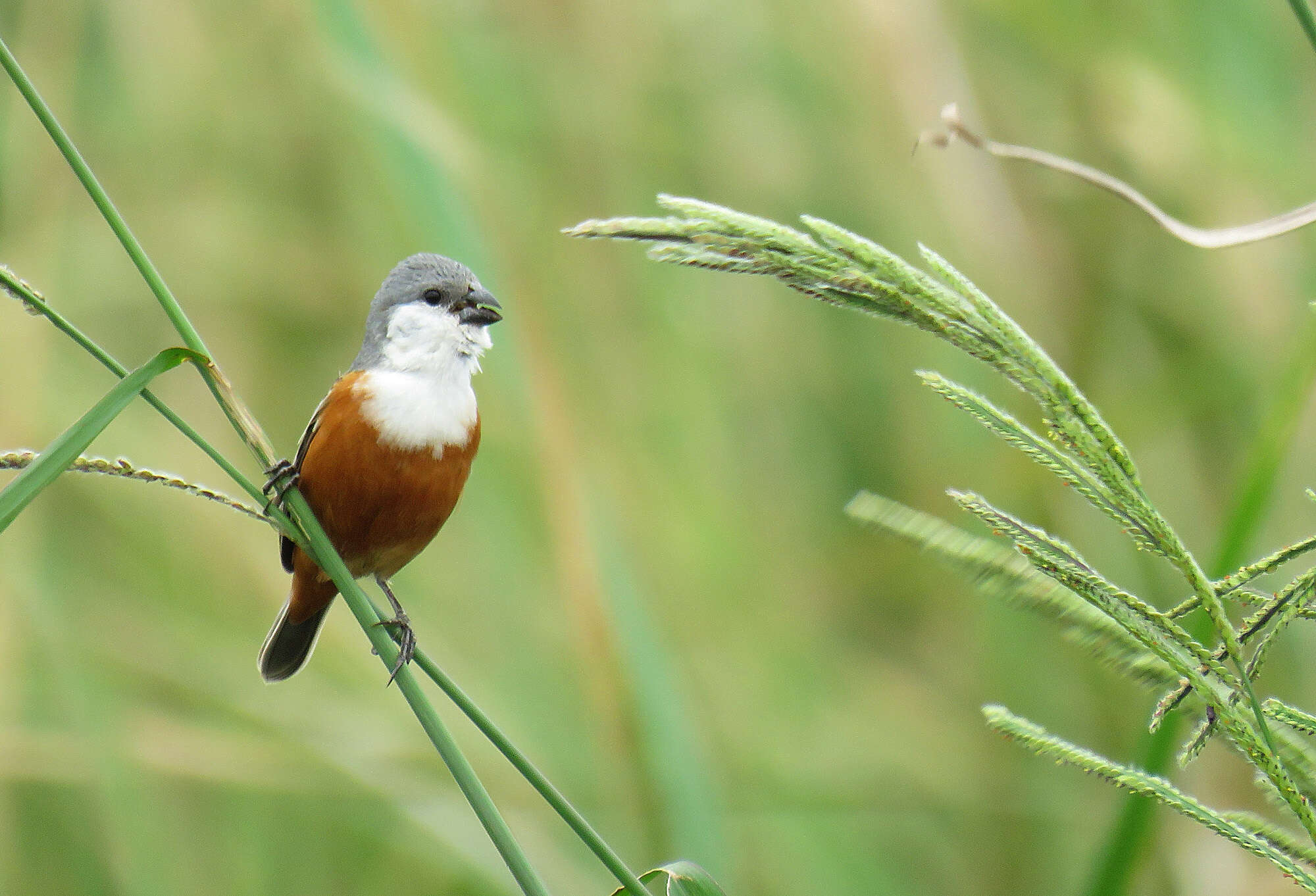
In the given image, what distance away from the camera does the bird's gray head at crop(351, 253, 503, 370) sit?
1.72 m

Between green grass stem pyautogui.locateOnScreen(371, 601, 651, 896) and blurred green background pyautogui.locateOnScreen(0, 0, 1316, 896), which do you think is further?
blurred green background pyautogui.locateOnScreen(0, 0, 1316, 896)

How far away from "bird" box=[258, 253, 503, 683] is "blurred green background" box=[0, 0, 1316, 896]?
0.21 meters

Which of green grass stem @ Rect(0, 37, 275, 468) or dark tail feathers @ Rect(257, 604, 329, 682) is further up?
green grass stem @ Rect(0, 37, 275, 468)

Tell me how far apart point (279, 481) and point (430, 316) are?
0.42m

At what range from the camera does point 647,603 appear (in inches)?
73.8

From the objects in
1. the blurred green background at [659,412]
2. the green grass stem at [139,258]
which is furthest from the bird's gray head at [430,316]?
the green grass stem at [139,258]

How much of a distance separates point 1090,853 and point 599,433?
53.9 inches

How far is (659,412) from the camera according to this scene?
242cm

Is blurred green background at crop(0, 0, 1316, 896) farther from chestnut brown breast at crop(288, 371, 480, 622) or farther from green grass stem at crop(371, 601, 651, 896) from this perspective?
green grass stem at crop(371, 601, 651, 896)

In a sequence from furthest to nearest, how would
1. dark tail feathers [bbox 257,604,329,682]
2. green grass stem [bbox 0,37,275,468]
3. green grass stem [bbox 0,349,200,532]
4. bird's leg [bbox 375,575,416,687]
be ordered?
1. dark tail feathers [bbox 257,604,329,682]
2. bird's leg [bbox 375,575,416,687]
3. green grass stem [bbox 0,37,275,468]
4. green grass stem [bbox 0,349,200,532]

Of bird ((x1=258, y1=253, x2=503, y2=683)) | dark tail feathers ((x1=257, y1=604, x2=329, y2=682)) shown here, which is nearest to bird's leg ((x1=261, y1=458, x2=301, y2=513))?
bird ((x1=258, y1=253, x2=503, y2=683))

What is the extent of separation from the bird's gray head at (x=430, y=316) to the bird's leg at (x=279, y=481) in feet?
0.72

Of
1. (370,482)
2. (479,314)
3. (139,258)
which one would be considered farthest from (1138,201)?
(370,482)

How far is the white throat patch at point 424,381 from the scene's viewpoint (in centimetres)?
169
